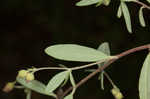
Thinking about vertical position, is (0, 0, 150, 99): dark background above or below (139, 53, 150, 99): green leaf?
below

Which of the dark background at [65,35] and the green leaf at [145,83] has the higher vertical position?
the green leaf at [145,83]

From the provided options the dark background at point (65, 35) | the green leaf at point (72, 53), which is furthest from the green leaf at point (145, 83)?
the dark background at point (65, 35)

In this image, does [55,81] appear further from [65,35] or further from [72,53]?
[65,35]

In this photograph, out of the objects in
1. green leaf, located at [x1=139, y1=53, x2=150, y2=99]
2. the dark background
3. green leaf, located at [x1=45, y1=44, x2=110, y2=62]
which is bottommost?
the dark background

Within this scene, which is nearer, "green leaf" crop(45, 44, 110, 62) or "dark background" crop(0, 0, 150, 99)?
"green leaf" crop(45, 44, 110, 62)

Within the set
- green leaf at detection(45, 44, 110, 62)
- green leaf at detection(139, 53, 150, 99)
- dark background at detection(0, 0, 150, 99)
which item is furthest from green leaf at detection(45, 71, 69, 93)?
dark background at detection(0, 0, 150, 99)

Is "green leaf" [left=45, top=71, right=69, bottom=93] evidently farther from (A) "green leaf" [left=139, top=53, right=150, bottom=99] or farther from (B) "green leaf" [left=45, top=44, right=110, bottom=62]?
(A) "green leaf" [left=139, top=53, right=150, bottom=99]

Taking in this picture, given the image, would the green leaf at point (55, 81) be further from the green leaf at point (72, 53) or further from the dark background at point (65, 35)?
the dark background at point (65, 35)
